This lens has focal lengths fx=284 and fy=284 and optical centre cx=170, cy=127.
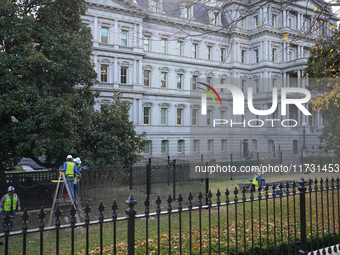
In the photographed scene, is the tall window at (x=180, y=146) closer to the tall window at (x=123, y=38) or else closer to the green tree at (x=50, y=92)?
the tall window at (x=123, y=38)

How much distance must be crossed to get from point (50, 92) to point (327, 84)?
A: 37.2ft

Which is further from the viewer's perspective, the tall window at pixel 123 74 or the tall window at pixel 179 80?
the tall window at pixel 179 80

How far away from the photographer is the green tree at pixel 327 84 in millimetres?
9852

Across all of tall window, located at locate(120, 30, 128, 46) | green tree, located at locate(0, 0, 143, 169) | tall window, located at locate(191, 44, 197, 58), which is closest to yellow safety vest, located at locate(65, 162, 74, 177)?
green tree, located at locate(0, 0, 143, 169)

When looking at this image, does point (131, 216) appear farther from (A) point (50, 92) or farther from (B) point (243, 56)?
(B) point (243, 56)

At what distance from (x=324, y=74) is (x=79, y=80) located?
1063cm

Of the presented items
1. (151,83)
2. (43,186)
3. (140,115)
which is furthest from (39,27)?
(151,83)

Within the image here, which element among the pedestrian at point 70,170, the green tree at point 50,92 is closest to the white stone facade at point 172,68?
the green tree at point 50,92

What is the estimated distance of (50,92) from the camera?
12344 mm

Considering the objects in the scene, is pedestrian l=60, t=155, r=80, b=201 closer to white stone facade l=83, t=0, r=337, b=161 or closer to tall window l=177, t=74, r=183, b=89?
white stone facade l=83, t=0, r=337, b=161

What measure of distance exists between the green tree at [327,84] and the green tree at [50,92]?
354 inches

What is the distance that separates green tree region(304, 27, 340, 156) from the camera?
32.3 ft

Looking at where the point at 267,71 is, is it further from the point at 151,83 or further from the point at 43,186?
the point at 43,186

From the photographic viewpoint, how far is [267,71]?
41.1m
